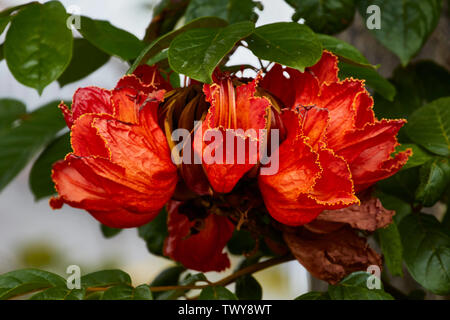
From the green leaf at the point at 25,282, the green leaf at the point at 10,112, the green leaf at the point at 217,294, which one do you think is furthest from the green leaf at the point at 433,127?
the green leaf at the point at 10,112

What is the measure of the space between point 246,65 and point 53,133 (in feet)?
0.88

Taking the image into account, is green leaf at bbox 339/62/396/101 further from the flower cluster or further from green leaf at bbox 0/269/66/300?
green leaf at bbox 0/269/66/300

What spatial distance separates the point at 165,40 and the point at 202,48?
0.04 m

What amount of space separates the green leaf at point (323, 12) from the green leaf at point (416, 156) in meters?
0.15

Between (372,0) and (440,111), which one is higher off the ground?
(372,0)

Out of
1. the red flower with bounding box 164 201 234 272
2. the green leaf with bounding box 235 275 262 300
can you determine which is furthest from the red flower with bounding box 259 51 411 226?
the green leaf with bounding box 235 275 262 300

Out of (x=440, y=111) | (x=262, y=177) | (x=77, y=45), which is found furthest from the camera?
(x=77, y=45)

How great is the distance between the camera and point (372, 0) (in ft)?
1.76

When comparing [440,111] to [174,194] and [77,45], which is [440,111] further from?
[77,45]

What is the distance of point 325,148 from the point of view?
0.33 meters

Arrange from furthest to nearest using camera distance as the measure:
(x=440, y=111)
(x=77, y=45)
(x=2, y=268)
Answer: (x=2, y=268), (x=77, y=45), (x=440, y=111)

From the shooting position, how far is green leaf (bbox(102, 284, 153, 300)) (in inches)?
14.9
